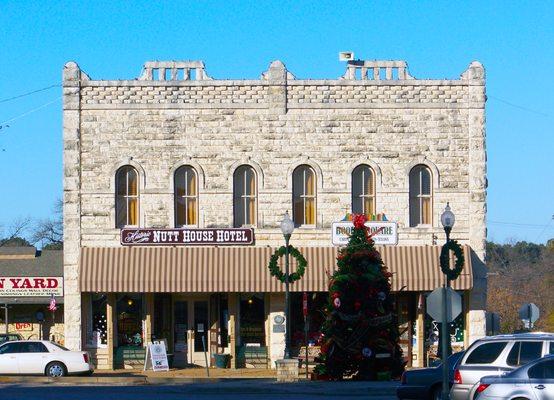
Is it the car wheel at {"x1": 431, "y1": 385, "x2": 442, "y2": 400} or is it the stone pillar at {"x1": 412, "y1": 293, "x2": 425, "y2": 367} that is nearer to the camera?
the car wheel at {"x1": 431, "y1": 385, "x2": 442, "y2": 400}

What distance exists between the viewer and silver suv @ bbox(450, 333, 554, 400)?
21016 millimetres

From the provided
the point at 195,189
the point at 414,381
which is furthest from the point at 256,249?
the point at 414,381

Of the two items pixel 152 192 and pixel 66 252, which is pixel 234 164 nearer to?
pixel 152 192

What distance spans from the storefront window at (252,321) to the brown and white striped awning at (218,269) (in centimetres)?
147

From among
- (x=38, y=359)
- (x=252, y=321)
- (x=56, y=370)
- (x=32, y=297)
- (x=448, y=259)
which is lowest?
(x=56, y=370)

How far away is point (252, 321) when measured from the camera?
38125 millimetres

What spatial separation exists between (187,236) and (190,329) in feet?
10.9

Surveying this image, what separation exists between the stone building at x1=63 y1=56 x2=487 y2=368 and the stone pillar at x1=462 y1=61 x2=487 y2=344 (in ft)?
0.15

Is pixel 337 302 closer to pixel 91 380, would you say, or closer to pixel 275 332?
pixel 275 332

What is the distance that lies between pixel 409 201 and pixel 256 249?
520 cm

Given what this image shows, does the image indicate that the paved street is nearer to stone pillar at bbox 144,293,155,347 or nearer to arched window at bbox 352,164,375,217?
stone pillar at bbox 144,293,155,347

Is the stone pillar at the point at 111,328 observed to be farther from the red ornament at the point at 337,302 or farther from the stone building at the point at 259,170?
the red ornament at the point at 337,302

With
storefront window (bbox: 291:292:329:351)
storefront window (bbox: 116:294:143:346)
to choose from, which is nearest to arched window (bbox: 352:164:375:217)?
storefront window (bbox: 291:292:329:351)

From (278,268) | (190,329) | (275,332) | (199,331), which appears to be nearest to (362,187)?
(278,268)
